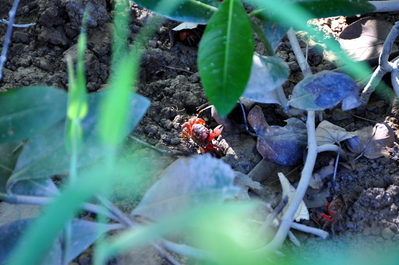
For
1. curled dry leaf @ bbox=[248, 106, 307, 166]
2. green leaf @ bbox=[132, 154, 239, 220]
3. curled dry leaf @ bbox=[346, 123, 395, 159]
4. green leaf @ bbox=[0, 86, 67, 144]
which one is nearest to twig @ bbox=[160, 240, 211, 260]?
green leaf @ bbox=[132, 154, 239, 220]

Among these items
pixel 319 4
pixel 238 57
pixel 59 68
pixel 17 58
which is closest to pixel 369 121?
pixel 319 4

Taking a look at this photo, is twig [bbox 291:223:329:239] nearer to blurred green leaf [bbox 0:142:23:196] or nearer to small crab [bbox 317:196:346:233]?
small crab [bbox 317:196:346:233]

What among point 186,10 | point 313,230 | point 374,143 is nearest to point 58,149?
point 186,10

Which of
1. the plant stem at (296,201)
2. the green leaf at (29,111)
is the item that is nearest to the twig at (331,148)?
the plant stem at (296,201)

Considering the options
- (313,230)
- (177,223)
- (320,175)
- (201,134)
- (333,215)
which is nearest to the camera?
(177,223)

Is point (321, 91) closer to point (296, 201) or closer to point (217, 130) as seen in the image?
point (296, 201)

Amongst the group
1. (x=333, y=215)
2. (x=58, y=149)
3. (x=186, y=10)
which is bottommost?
(x=333, y=215)

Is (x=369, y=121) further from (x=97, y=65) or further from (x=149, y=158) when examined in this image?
(x=97, y=65)
